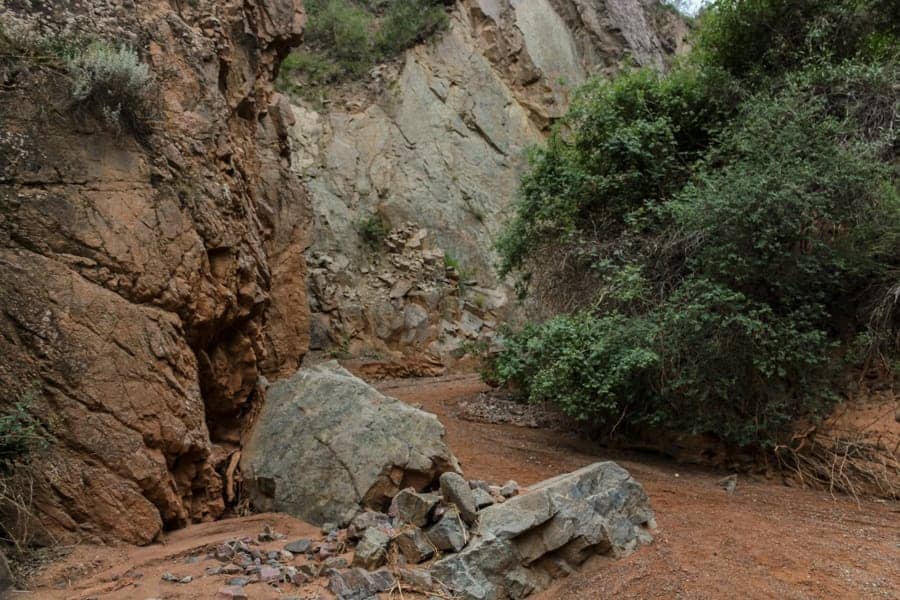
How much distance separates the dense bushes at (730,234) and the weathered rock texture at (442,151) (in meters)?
5.51

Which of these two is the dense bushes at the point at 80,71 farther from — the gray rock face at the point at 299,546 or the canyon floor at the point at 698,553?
the gray rock face at the point at 299,546

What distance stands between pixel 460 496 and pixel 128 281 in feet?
8.97

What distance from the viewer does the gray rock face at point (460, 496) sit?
4152 mm

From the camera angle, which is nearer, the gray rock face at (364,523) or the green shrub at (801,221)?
the gray rock face at (364,523)

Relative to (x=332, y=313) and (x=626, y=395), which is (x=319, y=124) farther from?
(x=626, y=395)

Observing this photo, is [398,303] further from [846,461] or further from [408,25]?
[846,461]

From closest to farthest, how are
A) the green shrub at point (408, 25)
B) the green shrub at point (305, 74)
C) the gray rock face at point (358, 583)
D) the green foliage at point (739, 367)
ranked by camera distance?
the gray rock face at point (358, 583) → the green foliage at point (739, 367) → the green shrub at point (305, 74) → the green shrub at point (408, 25)

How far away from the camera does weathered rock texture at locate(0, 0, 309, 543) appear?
4246mm

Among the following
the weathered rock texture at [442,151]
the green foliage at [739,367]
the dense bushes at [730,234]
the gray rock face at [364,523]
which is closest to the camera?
the gray rock face at [364,523]

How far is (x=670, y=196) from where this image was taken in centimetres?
902

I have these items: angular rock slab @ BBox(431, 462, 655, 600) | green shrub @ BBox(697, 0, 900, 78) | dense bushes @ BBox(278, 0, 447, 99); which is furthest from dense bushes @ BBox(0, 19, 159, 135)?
dense bushes @ BBox(278, 0, 447, 99)

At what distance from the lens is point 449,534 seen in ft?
13.1

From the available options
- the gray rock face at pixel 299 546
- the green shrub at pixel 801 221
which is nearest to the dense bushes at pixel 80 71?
the gray rock face at pixel 299 546

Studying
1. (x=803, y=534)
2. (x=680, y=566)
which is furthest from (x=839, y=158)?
(x=680, y=566)
